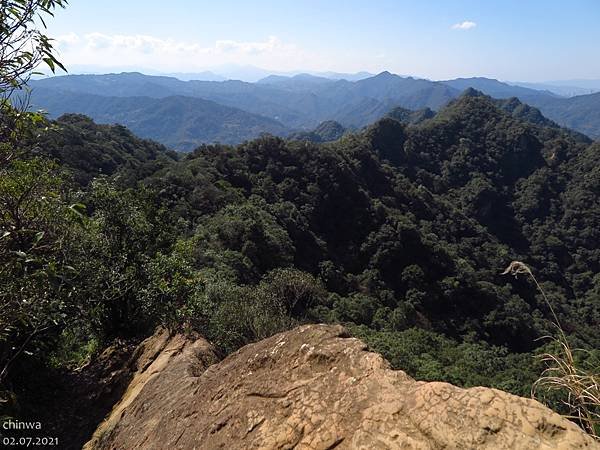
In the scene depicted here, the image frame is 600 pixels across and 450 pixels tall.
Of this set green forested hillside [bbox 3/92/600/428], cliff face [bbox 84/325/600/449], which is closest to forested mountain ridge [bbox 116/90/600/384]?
green forested hillside [bbox 3/92/600/428]

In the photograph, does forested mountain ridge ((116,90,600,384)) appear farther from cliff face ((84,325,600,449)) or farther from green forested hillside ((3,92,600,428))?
cliff face ((84,325,600,449))

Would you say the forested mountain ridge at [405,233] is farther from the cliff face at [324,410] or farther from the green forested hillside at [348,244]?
the cliff face at [324,410]

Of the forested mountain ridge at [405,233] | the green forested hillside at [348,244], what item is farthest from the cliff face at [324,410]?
the forested mountain ridge at [405,233]

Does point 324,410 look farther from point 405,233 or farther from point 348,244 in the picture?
point 405,233

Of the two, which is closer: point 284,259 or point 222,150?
point 284,259

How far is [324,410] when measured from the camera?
466 cm

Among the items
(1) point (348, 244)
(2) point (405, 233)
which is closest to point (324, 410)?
(1) point (348, 244)

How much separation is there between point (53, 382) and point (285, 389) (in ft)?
27.0

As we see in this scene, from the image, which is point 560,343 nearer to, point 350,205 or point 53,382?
point 53,382

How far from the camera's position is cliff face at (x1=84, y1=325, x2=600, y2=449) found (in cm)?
366

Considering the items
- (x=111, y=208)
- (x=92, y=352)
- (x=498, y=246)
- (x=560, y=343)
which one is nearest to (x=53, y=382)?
(x=92, y=352)

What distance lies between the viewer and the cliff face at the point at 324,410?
3.66m

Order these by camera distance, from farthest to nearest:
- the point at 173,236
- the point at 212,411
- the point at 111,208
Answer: the point at 173,236 → the point at 111,208 → the point at 212,411

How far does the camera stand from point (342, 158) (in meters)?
76.3
